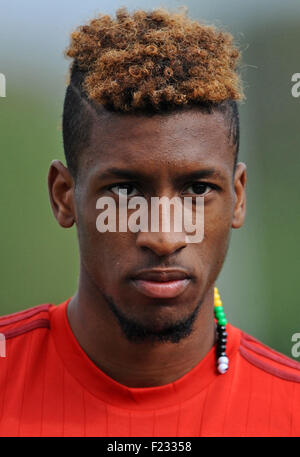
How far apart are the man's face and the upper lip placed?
0.01 meters

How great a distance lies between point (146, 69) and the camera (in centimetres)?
179

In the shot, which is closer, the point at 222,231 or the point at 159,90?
the point at 159,90

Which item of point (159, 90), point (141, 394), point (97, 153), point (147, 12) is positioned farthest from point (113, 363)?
point (147, 12)

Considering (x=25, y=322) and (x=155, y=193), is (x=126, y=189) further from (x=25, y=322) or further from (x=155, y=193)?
(x=25, y=322)

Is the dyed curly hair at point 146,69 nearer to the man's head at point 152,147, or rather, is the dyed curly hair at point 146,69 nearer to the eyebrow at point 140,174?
the man's head at point 152,147

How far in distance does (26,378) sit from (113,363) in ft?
0.93

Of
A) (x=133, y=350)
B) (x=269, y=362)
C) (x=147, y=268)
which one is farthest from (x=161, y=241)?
(x=269, y=362)

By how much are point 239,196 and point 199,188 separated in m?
0.31

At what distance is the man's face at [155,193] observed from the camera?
68.4 inches

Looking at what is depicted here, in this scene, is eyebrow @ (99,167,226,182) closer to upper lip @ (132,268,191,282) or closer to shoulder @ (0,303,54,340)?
upper lip @ (132,268,191,282)
